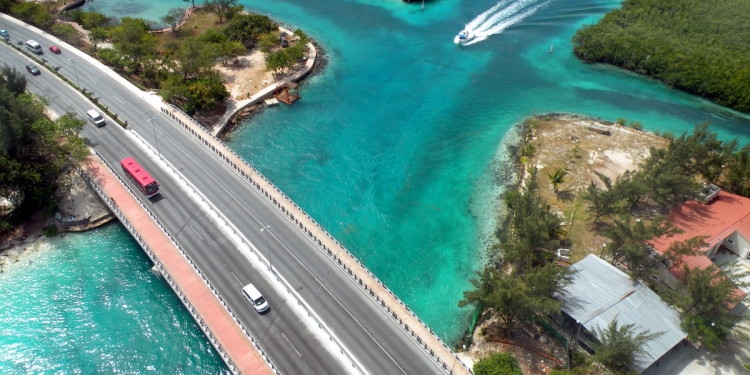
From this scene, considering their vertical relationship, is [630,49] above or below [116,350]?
above

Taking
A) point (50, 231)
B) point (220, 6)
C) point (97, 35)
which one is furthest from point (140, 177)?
point (220, 6)

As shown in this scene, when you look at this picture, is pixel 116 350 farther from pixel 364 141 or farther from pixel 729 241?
pixel 729 241

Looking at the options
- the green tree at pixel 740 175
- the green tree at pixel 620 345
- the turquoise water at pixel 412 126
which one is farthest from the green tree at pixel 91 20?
the green tree at pixel 740 175

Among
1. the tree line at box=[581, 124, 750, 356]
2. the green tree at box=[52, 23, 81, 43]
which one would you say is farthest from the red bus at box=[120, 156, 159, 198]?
the tree line at box=[581, 124, 750, 356]

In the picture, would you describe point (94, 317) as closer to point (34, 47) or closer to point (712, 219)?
point (34, 47)

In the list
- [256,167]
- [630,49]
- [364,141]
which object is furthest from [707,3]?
[256,167]

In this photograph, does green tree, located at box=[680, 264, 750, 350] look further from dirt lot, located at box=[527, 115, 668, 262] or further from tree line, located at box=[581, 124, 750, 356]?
dirt lot, located at box=[527, 115, 668, 262]
